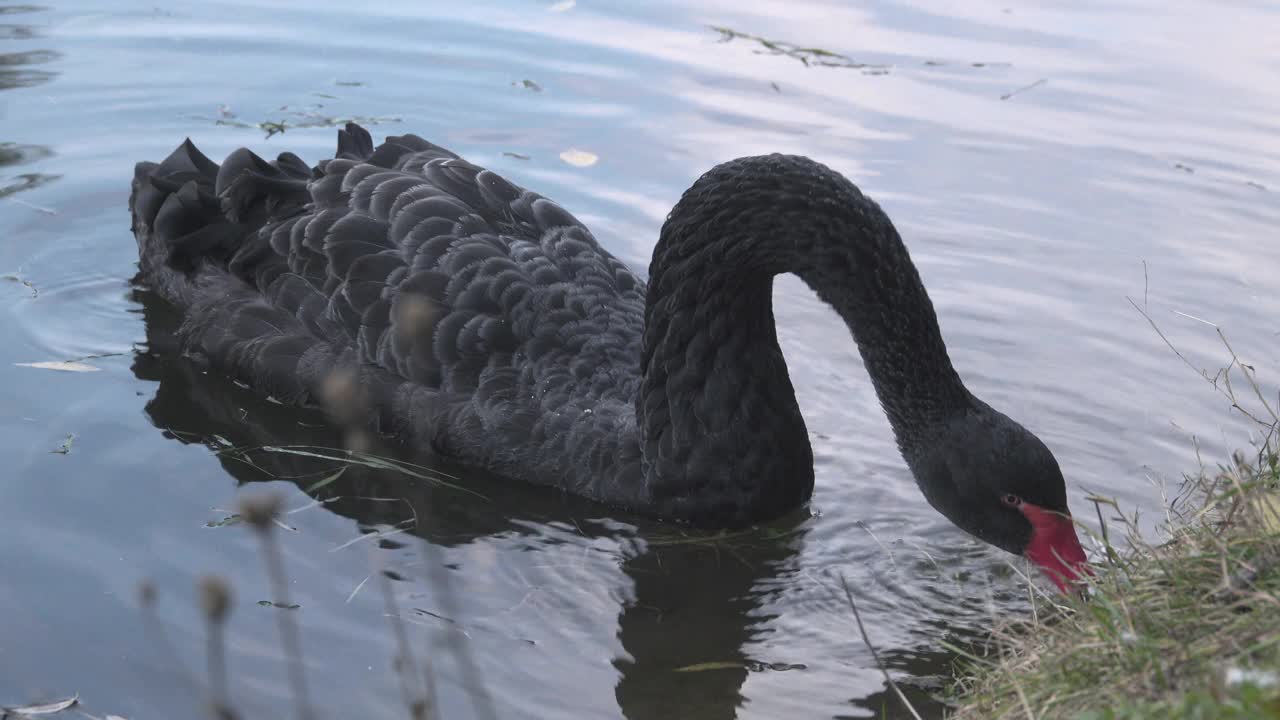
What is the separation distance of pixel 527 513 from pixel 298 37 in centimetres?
556

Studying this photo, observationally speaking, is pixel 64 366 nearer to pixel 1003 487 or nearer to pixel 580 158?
pixel 580 158

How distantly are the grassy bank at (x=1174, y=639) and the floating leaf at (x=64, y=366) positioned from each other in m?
3.75

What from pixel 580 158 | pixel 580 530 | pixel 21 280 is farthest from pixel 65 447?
pixel 580 158

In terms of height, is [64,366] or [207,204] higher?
[207,204]

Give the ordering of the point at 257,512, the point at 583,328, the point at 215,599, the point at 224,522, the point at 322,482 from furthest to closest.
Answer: the point at 583,328 < the point at 322,482 < the point at 224,522 < the point at 257,512 < the point at 215,599

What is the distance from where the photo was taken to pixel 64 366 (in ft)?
18.2

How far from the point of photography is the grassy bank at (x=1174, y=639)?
7.85 ft

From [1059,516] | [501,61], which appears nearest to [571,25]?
[501,61]

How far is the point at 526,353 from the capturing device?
16.6ft

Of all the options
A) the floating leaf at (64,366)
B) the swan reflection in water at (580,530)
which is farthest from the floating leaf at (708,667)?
the floating leaf at (64,366)

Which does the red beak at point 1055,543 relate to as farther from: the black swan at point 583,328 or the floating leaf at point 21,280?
the floating leaf at point 21,280

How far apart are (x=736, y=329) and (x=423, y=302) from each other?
1117 mm

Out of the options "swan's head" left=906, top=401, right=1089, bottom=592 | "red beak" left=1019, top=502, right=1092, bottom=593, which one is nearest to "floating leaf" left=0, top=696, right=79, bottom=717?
"swan's head" left=906, top=401, right=1089, bottom=592

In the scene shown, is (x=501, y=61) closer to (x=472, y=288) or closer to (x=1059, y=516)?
(x=472, y=288)
